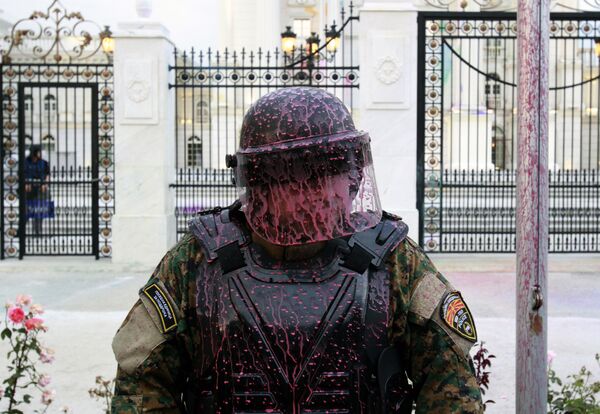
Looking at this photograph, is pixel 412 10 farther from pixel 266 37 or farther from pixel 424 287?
pixel 266 37

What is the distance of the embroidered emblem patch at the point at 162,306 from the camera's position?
1.59 meters

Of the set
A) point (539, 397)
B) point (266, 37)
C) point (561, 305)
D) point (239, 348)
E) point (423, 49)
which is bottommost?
point (561, 305)

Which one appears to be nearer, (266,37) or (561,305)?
(561,305)

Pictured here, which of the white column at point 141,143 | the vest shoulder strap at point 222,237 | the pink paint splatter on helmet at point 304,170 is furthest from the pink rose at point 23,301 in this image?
the white column at point 141,143

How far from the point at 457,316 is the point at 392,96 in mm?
7040

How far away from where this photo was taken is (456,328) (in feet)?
5.17

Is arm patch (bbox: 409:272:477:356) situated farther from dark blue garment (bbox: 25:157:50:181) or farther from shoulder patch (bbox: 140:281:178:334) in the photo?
dark blue garment (bbox: 25:157:50:181)

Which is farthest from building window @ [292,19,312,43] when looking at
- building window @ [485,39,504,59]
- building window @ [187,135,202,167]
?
building window @ [187,135,202,167]

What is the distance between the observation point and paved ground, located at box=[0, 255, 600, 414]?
181 inches

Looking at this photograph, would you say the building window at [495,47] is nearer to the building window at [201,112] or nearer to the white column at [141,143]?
the building window at [201,112]

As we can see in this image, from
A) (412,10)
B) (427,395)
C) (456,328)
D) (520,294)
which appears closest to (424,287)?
(456,328)

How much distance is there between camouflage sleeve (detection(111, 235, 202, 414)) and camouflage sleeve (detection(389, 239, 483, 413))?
0.45 meters

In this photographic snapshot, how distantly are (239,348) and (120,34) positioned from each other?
7.65 metres

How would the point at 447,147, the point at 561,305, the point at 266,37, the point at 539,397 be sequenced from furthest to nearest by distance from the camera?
the point at 266,37 < the point at 447,147 < the point at 561,305 < the point at 539,397
